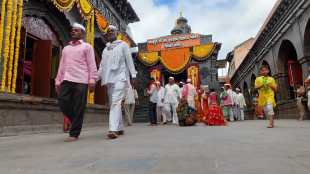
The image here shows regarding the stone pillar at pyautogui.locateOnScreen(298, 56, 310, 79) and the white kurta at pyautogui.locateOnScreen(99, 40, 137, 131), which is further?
the stone pillar at pyautogui.locateOnScreen(298, 56, 310, 79)

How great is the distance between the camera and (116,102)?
5066 millimetres

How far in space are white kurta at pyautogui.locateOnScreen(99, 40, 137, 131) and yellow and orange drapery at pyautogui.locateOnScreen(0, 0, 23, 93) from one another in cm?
298

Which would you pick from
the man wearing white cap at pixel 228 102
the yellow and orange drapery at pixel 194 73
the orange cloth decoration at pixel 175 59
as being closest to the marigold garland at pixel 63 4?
the man wearing white cap at pixel 228 102

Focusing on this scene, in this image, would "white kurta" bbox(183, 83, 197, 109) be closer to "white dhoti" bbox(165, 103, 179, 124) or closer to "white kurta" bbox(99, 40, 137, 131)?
"white dhoti" bbox(165, 103, 179, 124)

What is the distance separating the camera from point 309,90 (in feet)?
33.9

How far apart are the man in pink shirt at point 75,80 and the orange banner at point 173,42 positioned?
1958 centimetres

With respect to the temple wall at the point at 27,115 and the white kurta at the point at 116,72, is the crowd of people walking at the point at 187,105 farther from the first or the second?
the white kurta at the point at 116,72

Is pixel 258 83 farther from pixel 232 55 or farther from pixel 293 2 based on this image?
pixel 232 55

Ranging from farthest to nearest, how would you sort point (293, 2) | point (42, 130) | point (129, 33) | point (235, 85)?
1. point (235, 85)
2. point (129, 33)
3. point (293, 2)
4. point (42, 130)

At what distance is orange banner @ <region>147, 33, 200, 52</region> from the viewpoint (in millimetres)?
24391

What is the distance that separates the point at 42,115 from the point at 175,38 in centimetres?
1818

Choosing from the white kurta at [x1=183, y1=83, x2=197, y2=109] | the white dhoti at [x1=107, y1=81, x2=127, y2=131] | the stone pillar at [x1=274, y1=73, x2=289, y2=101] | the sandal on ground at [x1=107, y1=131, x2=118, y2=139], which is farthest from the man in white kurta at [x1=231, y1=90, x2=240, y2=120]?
the sandal on ground at [x1=107, y1=131, x2=118, y2=139]

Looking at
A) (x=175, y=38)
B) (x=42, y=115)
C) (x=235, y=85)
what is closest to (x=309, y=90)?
(x=42, y=115)

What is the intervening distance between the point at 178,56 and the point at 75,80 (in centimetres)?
1920
